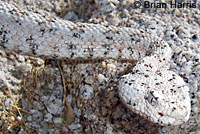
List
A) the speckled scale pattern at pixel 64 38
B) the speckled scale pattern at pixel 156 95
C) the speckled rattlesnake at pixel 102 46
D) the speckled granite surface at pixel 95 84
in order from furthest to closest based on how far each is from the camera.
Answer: the speckled granite surface at pixel 95 84 → the speckled scale pattern at pixel 64 38 → the speckled rattlesnake at pixel 102 46 → the speckled scale pattern at pixel 156 95

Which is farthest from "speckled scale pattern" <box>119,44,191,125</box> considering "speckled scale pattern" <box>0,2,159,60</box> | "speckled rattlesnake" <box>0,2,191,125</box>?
"speckled scale pattern" <box>0,2,159,60</box>

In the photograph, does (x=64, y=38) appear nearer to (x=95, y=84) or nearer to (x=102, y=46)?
(x=102, y=46)

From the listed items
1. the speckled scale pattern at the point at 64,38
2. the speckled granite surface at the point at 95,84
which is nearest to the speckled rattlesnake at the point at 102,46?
the speckled scale pattern at the point at 64,38

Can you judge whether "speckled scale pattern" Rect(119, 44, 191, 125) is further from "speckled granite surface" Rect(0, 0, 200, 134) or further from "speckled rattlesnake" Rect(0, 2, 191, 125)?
"speckled granite surface" Rect(0, 0, 200, 134)

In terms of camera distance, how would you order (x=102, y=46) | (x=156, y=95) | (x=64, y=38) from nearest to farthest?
(x=156, y=95), (x=64, y=38), (x=102, y=46)

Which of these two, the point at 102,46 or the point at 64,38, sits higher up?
the point at 64,38

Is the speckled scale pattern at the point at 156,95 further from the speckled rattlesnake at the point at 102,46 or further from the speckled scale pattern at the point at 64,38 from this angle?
the speckled scale pattern at the point at 64,38

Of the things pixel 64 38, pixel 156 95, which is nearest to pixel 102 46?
pixel 64 38
